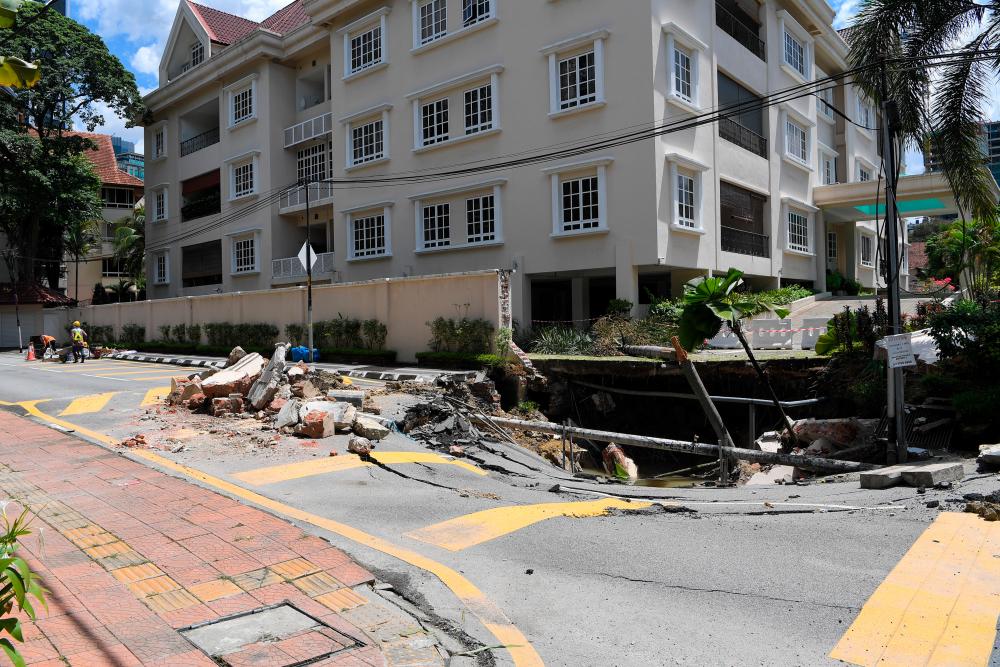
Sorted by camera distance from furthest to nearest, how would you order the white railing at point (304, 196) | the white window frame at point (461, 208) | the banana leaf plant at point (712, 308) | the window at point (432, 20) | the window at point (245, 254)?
1. the window at point (245, 254)
2. the white railing at point (304, 196)
3. the window at point (432, 20)
4. the white window frame at point (461, 208)
5. the banana leaf plant at point (712, 308)

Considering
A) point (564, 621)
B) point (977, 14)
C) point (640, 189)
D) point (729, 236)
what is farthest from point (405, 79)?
point (564, 621)

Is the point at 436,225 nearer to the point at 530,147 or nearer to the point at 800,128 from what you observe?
the point at 530,147

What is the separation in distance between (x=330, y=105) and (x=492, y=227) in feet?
40.0

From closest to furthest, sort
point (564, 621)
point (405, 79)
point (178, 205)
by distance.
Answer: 1. point (564, 621)
2. point (405, 79)
3. point (178, 205)

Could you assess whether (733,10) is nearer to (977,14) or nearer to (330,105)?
(977,14)

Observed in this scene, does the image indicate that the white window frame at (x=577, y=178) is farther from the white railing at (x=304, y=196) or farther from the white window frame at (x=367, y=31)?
the white railing at (x=304, y=196)

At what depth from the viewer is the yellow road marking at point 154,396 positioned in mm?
13508

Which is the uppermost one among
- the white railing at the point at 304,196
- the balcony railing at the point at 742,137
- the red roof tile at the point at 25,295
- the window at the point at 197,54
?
the window at the point at 197,54

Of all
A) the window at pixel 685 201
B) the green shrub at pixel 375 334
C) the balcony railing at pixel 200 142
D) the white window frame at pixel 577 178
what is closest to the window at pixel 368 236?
the green shrub at pixel 375 334

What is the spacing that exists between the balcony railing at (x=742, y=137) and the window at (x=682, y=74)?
215 cm

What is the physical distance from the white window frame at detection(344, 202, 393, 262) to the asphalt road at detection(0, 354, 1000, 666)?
19.0 metres

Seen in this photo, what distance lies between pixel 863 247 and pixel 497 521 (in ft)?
122

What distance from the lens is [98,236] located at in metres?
50.7

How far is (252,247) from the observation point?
34.5 m
